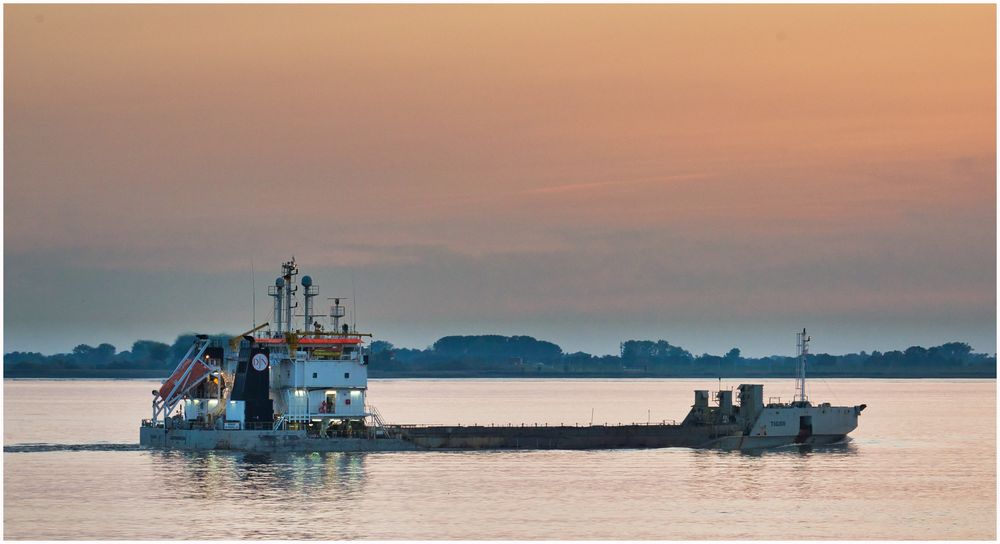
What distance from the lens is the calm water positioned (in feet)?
193

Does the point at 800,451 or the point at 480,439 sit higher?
the point at 480,439

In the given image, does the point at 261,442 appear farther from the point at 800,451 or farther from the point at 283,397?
the point at 800,451

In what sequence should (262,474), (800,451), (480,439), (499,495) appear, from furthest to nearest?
(800,451)
(480,439)
(262,474)
(499,495)

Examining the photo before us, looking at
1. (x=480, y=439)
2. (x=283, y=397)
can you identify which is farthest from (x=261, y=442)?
(x=480, y=439)

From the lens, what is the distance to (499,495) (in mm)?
67750

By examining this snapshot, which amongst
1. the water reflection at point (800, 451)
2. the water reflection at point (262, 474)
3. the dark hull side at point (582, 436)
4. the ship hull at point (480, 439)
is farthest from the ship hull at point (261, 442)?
the water reflection at point (800, 451)

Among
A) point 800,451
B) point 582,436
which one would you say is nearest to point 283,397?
point 582,436

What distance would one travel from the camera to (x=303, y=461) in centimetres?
7850

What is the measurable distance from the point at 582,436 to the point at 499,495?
2204 cm

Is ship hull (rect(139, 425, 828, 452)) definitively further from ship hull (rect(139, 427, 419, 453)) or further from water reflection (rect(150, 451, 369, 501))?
water reflection (rect(150, 451, 369, 501))

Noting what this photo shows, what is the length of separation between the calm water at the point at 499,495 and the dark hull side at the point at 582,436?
1.38 m

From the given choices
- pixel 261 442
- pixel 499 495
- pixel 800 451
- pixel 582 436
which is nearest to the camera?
pixel 499 495

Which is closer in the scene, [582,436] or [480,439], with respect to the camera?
[480,439]

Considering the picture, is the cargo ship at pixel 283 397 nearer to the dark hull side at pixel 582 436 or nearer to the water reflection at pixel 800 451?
the dark hull side at pixel 582 436
